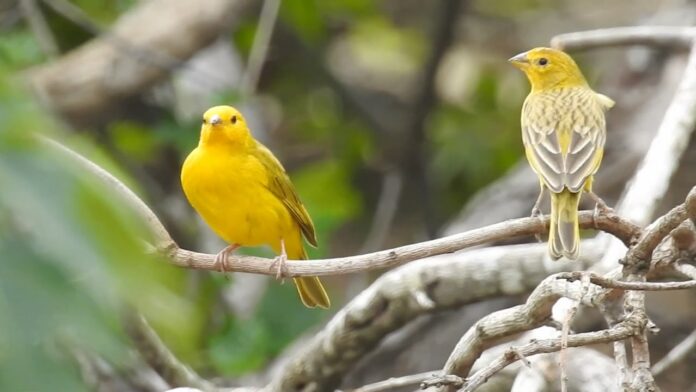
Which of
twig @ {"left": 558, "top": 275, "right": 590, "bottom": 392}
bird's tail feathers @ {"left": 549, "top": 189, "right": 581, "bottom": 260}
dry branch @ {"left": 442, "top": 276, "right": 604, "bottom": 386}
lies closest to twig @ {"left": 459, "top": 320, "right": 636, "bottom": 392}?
twig @ {"left": 558, "top": 275, "right": 590, "bottom": 392}

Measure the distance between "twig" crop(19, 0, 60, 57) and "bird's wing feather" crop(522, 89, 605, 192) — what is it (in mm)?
2823

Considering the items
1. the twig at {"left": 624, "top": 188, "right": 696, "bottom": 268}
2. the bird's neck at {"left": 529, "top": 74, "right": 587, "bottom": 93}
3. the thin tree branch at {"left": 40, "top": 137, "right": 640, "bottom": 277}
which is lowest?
the twig at {"left": 624, "top": 188, "right": 696, "bottom": 268}

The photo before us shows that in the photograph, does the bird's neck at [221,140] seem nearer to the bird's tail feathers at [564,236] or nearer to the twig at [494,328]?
the bird's tail feathers at [564,236]

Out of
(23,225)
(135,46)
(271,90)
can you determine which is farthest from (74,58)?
(23,225)

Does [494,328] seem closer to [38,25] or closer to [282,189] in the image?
[282,189]

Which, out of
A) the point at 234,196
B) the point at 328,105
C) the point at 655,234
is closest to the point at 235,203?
the point at 234,196

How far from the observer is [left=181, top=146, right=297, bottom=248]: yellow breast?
378cm

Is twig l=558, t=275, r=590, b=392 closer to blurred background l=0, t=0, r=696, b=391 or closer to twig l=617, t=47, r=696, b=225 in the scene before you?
twig l=617, t=47, r=696, b=225

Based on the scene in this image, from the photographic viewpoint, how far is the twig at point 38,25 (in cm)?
607

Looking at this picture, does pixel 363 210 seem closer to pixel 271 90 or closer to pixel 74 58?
pixel 271 90

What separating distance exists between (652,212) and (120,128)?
3.37 metres

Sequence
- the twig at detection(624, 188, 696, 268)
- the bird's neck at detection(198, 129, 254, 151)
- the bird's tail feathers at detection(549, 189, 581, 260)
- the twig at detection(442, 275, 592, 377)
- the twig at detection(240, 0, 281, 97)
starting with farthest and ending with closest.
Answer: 1. the twig at detection(240, 0, 281, 97)
2. the bird's neck at detection(198, 129, 254, 151)
3. the bird's tail feathers at detection(549, 189, 581, 260)
4. the twig at detection(442, 275, 592, 377)
5. the twig at detection(624, 188, 696, 268)

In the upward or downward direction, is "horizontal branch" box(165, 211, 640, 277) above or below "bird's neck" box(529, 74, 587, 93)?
below

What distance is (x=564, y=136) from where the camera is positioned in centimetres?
384
